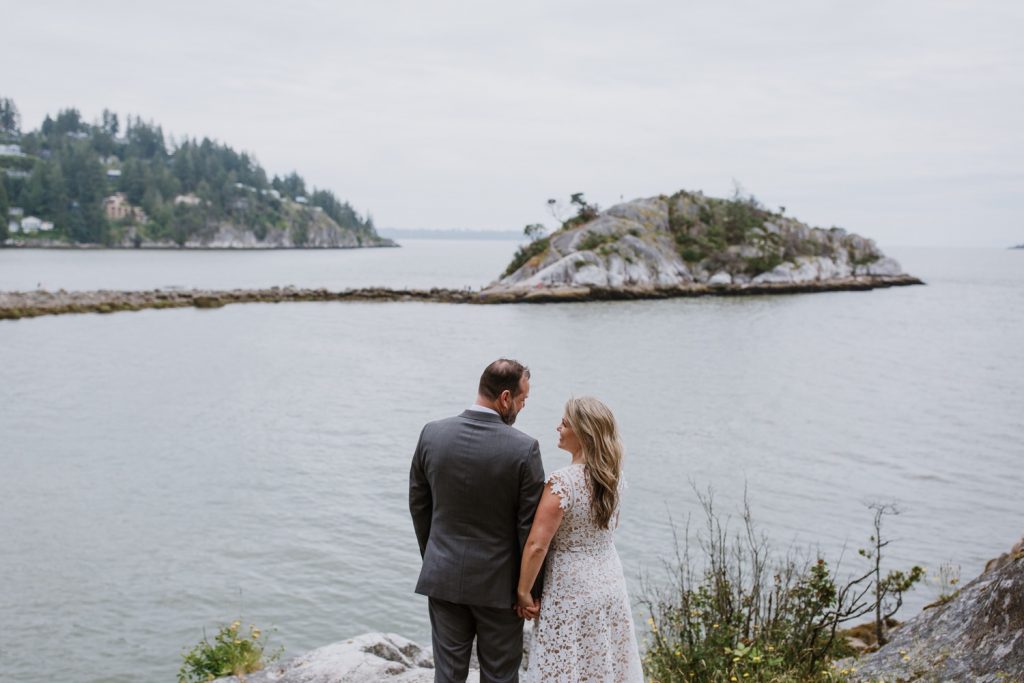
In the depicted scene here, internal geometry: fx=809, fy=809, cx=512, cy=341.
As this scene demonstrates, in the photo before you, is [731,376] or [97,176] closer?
[731,376]

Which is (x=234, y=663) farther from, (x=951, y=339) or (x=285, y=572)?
(x=951, y=339)

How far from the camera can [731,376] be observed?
32.5 m

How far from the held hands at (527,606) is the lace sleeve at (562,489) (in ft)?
1.59

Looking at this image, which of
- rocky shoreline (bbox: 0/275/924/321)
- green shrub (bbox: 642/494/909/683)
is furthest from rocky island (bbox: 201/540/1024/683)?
rocky shoreline (bbox: 0/275/924/321)

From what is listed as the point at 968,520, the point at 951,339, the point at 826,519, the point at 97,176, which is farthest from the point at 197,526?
the point at 97,176

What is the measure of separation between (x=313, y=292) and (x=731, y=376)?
43.3 metres

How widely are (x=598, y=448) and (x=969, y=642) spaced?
123 inches

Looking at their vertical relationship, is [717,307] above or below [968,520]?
above

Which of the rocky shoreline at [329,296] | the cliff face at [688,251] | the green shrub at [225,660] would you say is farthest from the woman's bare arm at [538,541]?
the cliff face at [688,251]

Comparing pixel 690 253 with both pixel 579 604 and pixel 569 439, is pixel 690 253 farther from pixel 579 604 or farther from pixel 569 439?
pixel 579 604

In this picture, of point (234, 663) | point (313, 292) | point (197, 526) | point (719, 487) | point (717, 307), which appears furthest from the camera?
point (313, 292)

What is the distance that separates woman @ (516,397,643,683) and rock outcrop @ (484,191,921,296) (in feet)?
199

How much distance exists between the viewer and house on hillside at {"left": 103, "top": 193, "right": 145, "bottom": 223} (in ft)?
588

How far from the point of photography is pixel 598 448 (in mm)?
3740
